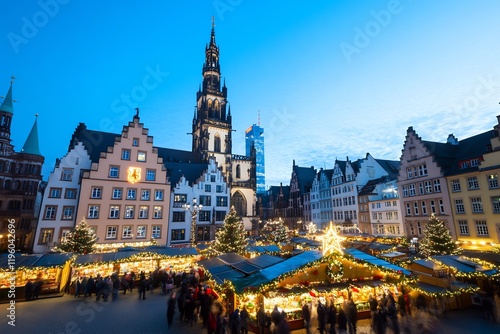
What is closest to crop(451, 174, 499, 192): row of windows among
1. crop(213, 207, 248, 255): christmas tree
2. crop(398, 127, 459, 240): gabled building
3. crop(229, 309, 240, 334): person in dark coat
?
crop(398, 127, 459, 240): gabled building

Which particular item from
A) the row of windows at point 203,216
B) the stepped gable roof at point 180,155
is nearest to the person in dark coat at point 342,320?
the row of windows at point 203,216

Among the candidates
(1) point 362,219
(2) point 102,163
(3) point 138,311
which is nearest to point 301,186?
(1) point 362,219

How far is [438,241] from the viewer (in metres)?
22.0

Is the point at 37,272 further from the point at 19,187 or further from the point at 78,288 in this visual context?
the point at 19,187

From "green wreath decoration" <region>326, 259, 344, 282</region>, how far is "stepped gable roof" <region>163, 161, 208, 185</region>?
1441 inches

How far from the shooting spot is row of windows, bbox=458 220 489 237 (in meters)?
26.6

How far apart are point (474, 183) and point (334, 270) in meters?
27.2

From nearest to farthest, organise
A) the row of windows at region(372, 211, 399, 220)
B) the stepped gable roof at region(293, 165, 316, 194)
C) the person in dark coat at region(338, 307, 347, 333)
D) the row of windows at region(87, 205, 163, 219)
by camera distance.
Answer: the person in dark coat at region(338, 307, 347, 333) → the row of windows at region(87, 205, 163, 219) → the row of windows at region(372, 211, 399, 220) → the stepped gable roof at region(293, 165, 316, 194)

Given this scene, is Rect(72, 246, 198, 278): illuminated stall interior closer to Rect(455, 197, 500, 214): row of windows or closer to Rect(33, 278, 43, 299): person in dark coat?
Rect(33, 278, 43, 299): person in dark coat

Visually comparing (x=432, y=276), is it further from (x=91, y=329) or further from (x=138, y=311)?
(x=91, y=329)

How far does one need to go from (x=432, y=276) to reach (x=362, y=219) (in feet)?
109

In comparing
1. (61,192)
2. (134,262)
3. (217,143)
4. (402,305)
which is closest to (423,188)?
(402,305)

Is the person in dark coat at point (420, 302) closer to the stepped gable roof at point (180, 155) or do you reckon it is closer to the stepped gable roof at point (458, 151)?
the stepped gable roof at point (458, 151)

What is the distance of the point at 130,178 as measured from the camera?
116 ft
